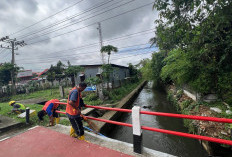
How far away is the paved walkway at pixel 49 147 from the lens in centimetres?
227

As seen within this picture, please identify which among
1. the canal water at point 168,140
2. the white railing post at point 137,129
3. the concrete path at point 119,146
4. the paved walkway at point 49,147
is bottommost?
the canal water at point 168,140

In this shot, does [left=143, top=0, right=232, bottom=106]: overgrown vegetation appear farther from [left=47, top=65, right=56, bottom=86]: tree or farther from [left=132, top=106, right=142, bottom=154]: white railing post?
[left=47, top=65, right=56, bottom=86]: tree

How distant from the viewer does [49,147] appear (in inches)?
99.9

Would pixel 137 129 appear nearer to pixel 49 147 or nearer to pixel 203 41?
pixel 49 147

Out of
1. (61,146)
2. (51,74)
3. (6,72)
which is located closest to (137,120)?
(61,146)

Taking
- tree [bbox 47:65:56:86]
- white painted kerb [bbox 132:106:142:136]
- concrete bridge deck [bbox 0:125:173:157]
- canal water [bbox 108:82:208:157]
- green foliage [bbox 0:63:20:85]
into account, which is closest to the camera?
white painted kerb [bbox 132:106:142:136]

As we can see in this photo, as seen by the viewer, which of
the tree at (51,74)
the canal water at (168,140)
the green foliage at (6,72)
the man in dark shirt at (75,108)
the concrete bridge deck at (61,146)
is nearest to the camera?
the concrete bridge deck at (61,146)

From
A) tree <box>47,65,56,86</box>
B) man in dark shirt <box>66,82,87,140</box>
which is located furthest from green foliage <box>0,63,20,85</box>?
man in dark shirt <box>66,82,87,140</box>

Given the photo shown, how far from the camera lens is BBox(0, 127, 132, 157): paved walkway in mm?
2269

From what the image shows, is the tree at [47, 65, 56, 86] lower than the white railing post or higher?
higher

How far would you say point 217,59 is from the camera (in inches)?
205

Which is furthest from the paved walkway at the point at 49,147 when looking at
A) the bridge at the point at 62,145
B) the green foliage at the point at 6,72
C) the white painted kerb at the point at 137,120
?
the green foliage at the point at 6,72

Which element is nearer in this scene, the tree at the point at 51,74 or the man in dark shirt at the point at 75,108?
the man in dark shirt at the point at 75,108

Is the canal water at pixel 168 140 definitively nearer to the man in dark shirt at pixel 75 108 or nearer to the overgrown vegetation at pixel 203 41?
the overgrown vegetation at pixel 203 41
